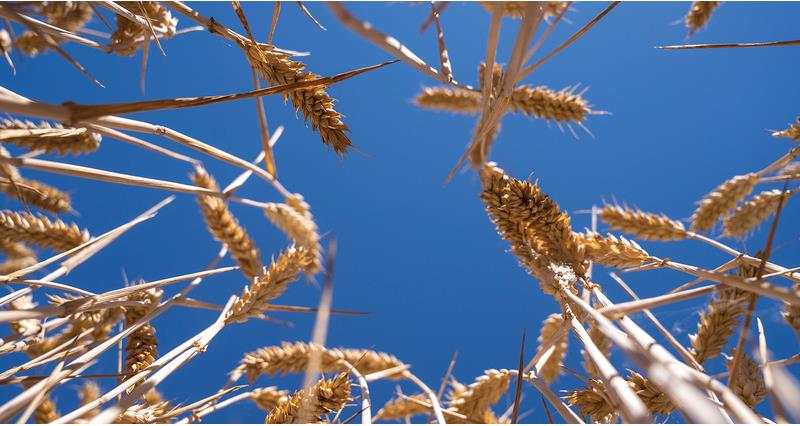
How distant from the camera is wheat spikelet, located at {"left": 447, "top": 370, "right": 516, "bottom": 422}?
1.66m

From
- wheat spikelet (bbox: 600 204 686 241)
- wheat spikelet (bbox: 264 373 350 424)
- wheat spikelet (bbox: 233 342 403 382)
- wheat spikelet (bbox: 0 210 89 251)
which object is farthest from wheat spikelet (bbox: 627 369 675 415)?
wheat spikelet (bbox: 0 210 89 251)

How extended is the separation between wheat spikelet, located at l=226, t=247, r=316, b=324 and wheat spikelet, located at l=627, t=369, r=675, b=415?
1.07m

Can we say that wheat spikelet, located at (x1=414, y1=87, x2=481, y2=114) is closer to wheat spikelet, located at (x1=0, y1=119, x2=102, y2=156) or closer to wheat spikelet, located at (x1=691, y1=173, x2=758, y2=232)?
wheat spikelet, located at (x1=691, y1=173, x2=758, y2=232)

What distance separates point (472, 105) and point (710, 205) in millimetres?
1355

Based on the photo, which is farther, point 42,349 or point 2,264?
point 42,349

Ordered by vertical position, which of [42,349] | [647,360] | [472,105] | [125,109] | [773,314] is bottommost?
[647,360]

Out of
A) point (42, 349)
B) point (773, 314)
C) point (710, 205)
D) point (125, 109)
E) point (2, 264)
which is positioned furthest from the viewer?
point (710, 205)

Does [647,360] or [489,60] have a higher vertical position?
[489,60]

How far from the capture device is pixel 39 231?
5.20 ft

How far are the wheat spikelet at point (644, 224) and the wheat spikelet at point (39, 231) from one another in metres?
2.34

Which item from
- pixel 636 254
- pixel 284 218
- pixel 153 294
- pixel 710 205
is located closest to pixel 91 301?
pixel 153 294

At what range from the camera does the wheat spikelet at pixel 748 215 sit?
2.02 metres

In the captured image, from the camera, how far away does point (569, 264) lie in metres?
1.04

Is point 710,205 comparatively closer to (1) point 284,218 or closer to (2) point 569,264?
(2) point 569,264
